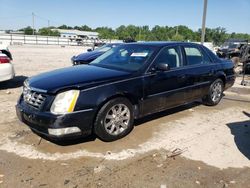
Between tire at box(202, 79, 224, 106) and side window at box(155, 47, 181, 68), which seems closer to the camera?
side window at box(155, 47, 181, 68)

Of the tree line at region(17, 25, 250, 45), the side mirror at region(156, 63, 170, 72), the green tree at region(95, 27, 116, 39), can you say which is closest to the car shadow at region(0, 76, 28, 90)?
the side mirror at region(156, 63, 170, 72)

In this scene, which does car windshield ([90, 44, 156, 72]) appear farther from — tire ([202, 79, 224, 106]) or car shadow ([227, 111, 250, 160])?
tire ([202, 79, 224, 106])

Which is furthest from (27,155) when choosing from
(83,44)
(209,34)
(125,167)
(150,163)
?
(209,34)

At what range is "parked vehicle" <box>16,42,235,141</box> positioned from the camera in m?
4.03

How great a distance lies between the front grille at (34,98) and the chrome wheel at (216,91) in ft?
14.0

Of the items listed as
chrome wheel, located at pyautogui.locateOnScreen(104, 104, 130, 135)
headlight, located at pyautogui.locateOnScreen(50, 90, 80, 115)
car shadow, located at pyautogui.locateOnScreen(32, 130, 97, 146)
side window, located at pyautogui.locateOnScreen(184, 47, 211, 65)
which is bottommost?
car shadow, located at pyautogui.locateOnScreen(32, 130, 97, 146)

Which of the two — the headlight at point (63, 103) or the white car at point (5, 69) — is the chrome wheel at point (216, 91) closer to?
the headlight at point (63, 103)

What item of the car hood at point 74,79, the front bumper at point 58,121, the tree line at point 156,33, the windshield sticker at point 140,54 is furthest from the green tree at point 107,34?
the front bumper at point 58,121

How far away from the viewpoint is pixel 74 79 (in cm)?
437

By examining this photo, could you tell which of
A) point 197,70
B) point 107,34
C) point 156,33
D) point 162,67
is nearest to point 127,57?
point 162,67

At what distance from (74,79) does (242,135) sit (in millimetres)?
3103

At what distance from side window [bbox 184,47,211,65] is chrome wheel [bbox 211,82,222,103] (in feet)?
2.18

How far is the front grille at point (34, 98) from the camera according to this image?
411cm

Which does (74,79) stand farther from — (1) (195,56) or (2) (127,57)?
(1) (195,56)
